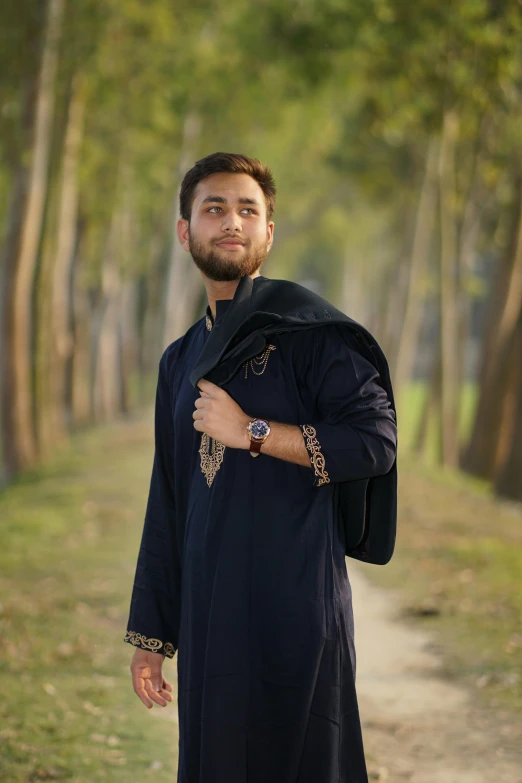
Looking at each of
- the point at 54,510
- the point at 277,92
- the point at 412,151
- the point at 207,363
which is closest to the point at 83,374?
the point at 277,92

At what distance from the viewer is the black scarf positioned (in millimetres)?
3010

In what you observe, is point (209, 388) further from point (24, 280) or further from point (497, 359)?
point (497, 359)

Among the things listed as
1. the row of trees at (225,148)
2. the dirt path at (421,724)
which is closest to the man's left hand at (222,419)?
the dirt path at (421,724)

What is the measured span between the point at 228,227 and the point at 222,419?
0.60m

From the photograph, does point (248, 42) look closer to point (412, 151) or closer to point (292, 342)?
point (412, 151)

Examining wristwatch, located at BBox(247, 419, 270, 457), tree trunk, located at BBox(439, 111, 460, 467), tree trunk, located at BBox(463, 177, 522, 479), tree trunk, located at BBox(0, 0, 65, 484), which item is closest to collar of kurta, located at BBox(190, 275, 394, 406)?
wristwatch, located at BBox(247, 419, 270, 457)

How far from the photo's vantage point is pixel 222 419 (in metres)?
2.93

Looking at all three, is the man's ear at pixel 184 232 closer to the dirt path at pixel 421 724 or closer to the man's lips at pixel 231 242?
the man's lips at pixel 231 242

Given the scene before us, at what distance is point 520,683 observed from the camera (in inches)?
245

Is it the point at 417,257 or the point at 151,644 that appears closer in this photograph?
the point at 151,644

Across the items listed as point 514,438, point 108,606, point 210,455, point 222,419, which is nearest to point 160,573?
point 210,455

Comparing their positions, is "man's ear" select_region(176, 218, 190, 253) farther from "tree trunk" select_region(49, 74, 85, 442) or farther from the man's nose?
"tree trunk" select_region(49, 74, 85, 442)

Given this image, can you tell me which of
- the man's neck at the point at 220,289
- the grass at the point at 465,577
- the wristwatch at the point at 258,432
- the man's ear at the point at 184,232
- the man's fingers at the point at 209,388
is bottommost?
the grass at the point at 465,577

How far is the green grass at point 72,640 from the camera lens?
4941 mm
